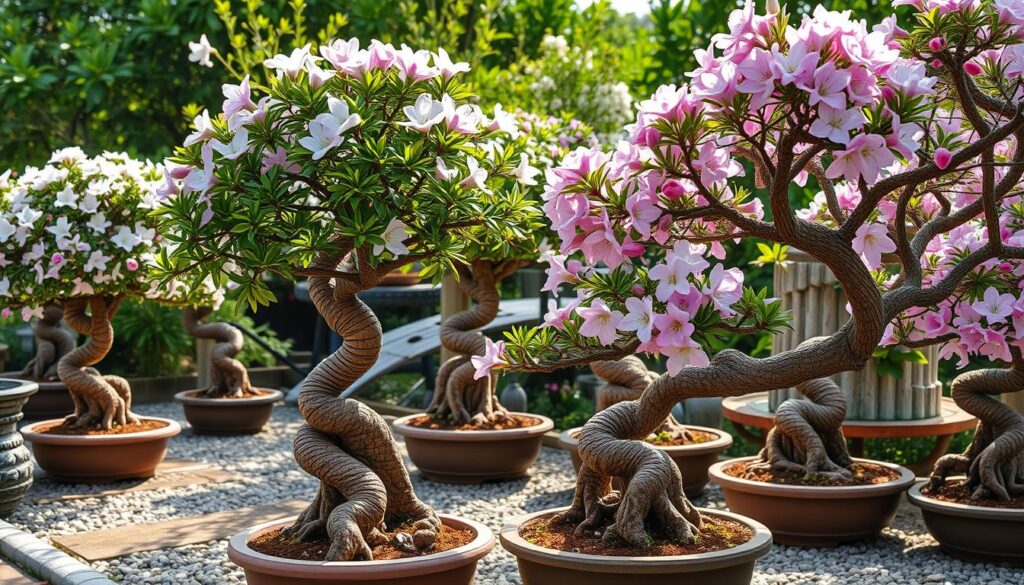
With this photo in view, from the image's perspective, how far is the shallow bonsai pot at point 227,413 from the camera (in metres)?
8.19

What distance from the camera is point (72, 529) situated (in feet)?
17.5

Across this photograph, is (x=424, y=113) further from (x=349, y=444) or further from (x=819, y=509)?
(x=819, y=509)

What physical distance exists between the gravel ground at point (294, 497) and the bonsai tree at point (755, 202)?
0.98 m

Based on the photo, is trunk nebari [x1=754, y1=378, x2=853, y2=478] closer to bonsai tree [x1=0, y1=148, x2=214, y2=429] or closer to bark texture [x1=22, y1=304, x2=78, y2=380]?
bonsai tree [x1=0, y1=148, x2=214, y2=429]

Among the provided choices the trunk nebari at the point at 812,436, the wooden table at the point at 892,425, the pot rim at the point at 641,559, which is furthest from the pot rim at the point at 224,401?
the pot rim at the point at 641,559

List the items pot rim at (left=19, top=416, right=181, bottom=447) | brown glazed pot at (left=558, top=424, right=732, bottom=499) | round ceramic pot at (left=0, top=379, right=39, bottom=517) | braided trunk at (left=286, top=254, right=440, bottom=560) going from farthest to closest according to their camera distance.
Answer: pot rim at (left=19, top=416, right=181, bottom=447) < brown glazed pot at (left=558, top=424, right=732, bottom=499) < round ceramic pot at (left=0, top=379, right=39, bottom=517) < braided trunk at (left=286, top=254, right=440, bottom=560)

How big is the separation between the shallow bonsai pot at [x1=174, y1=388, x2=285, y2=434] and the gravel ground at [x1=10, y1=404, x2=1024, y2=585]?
116 millimetres

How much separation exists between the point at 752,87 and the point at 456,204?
1.11m

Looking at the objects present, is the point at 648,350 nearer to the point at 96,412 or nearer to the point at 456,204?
the point at 456,204

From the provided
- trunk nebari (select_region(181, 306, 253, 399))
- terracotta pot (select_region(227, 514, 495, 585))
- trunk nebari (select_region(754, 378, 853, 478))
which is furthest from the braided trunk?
trunk nebari (select_region(181, 306, 253, 399))

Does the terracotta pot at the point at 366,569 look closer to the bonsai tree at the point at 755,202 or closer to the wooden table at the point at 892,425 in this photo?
the bonsai tree at the point at 755,202

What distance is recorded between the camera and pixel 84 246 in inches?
233

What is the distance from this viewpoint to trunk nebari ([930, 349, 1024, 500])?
464cm

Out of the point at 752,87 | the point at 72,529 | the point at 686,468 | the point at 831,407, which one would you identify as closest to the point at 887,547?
the point at 831,407
